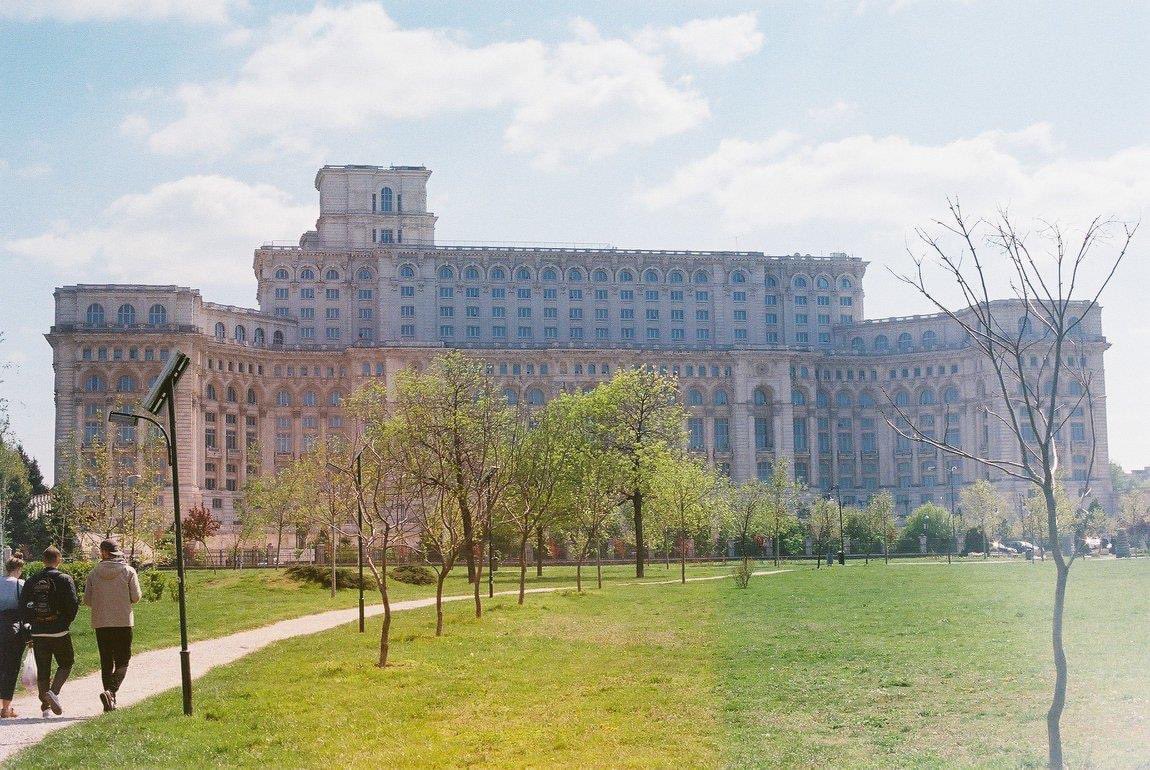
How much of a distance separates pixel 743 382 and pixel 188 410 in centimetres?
6678

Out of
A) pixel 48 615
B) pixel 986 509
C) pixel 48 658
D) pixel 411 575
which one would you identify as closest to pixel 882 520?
pixel 986 509

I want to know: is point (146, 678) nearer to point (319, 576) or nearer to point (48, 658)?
point (48, 658)

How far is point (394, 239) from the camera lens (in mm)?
Result: 156000

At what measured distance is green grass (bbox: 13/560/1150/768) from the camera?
15.5 metres

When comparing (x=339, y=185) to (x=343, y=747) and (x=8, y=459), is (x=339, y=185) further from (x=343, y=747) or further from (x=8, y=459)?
(x=343, y=747)

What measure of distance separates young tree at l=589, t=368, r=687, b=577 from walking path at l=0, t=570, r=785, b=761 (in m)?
31.6

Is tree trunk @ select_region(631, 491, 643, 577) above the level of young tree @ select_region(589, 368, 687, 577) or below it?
below

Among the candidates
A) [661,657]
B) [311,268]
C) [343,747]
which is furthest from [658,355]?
[343,747]

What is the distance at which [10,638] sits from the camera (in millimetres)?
19062

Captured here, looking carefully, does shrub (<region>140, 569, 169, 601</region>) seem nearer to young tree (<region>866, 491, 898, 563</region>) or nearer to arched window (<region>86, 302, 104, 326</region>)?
young tree (<region>866, 491, 898, 563</region>)

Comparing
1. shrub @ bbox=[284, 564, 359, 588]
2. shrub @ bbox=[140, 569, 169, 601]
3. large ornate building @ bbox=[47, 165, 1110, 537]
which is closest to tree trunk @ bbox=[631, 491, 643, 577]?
shrub @ bbox=[284, 564, 359, 588]

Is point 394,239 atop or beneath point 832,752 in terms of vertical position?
atop

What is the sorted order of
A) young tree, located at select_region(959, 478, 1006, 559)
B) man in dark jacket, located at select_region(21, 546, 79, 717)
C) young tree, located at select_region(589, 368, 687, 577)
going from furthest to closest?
young tree, located at select_region(959, 478, 1006, 559) < young tree, located at select_region(589, 368, 687, 577) < man in dark jacket, located at select_region(21, 546, 79, 717)

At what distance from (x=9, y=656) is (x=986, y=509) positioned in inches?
4189
